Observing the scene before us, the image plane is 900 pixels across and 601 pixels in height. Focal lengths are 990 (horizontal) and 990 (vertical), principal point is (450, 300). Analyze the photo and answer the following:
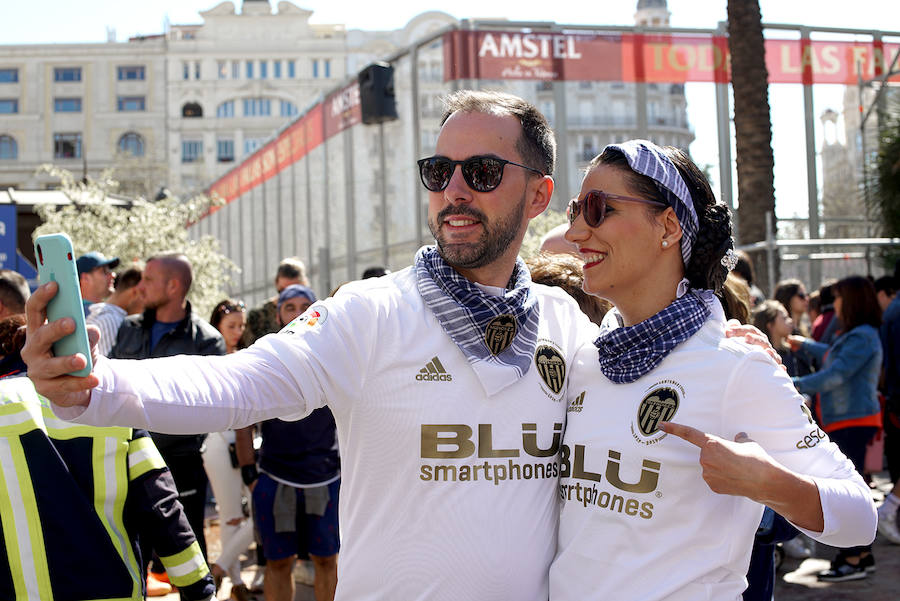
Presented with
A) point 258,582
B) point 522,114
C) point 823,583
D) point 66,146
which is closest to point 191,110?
point 66,146

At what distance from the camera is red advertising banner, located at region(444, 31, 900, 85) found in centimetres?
1583

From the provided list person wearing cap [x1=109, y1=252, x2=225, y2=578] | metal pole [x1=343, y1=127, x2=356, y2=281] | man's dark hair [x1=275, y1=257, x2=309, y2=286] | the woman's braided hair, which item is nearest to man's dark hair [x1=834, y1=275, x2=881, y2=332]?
man's dark hair [x1=275, y1=257, x2=309, y2=286]

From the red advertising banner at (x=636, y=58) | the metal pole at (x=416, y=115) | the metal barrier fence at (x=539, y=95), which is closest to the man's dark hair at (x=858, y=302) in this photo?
the metal barrier fence at (x=539, y=95)

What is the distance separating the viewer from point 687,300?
2.46m

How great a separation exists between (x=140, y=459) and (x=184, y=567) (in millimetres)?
402

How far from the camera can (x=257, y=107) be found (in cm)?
7700

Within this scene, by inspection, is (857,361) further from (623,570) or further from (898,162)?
(623,570)

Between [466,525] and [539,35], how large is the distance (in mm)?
14606

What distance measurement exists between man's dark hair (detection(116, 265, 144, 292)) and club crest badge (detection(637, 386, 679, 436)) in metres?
5.43

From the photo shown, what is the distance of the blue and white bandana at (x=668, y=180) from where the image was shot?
249cm

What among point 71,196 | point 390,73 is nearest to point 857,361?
point 390,73

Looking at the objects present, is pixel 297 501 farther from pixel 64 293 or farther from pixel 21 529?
pixel 64 293

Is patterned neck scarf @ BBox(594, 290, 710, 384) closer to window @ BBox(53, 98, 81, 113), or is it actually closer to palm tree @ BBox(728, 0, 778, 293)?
palm tree @ BBox(728, 0, 778, 293)

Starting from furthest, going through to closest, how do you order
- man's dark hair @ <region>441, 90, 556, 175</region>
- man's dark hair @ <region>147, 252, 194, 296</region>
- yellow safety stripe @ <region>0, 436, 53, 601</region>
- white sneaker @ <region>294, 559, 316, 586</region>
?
white sneaker @ <region>294, 559, 316, 586</region>
man's dark hair @ <region>147, 252, 194, 296</region>
yellow safety stripe @ <region>0, 436, 53, 601</region>
man's dark hair @ <region>441, 90, 556, 175</region>
